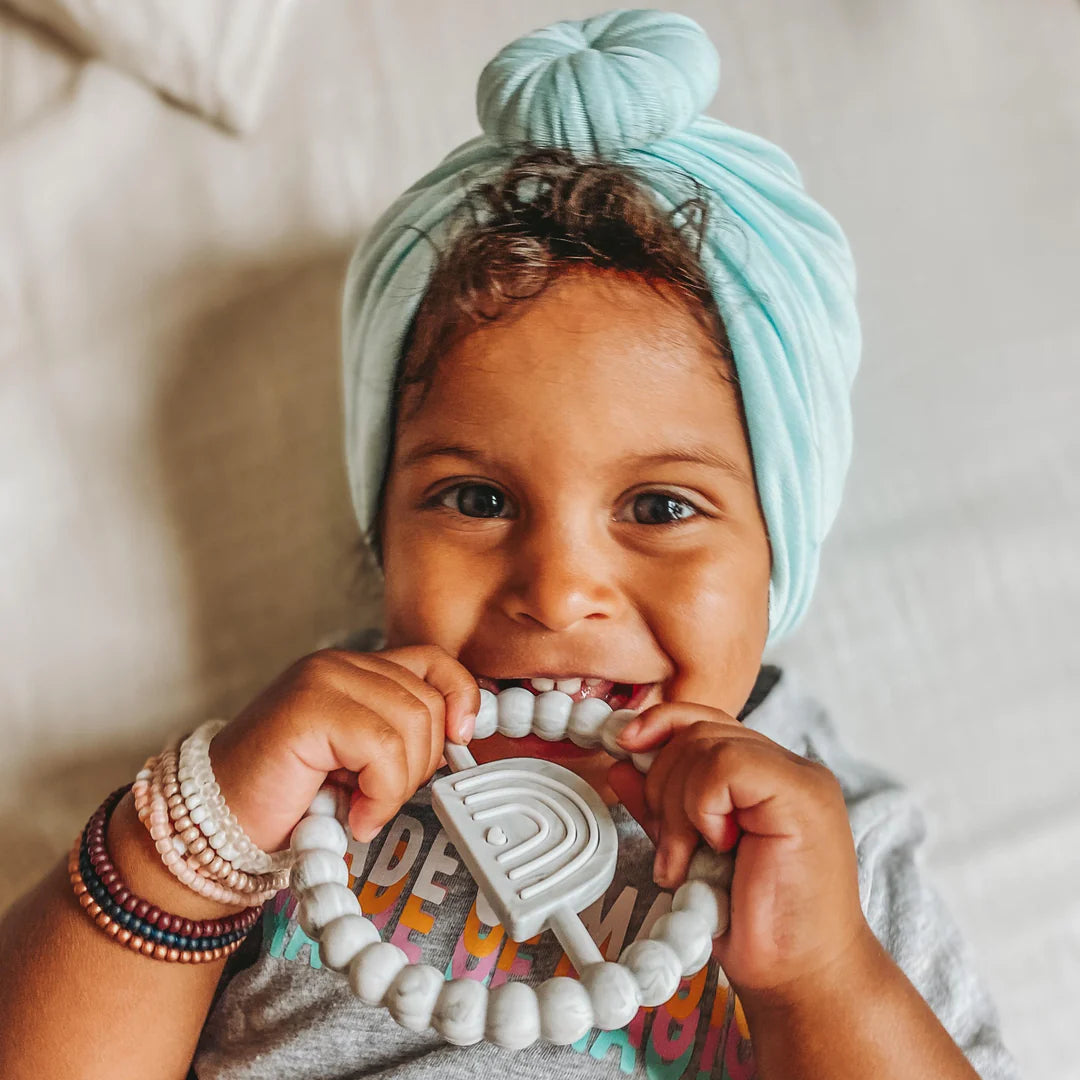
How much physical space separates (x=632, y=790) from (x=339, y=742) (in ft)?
0.63

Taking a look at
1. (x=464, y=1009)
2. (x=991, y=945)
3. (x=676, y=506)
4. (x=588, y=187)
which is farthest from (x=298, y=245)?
(x=991, y=945)

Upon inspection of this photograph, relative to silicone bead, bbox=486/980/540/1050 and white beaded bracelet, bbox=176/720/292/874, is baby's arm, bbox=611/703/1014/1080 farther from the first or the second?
white beaded bracelet, bbox=176/720/292/874

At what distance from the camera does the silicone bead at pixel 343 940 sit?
22.2 inches

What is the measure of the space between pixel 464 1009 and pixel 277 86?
3.24 feet

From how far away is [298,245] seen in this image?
110cm

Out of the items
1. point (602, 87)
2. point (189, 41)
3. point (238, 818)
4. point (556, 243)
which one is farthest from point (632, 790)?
point (189, 41)

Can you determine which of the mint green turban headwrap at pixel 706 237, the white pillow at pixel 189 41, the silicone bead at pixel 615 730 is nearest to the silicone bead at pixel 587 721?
the silicone bead at pixel 615 730

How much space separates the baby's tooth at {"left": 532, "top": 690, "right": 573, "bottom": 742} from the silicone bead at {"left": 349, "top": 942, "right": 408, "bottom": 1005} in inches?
7.1

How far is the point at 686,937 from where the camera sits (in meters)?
0.56

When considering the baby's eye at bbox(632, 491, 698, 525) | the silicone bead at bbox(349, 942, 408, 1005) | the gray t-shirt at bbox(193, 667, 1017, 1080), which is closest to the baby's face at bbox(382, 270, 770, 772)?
the baby's eye at bbox(632, 491, 698, 525)

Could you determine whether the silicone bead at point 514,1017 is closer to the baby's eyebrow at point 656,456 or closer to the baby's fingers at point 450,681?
the baby's fingers at point 450,681

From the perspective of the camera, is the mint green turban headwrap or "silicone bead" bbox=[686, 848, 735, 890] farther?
the mint green turban headwrap

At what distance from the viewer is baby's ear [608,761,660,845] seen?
68cm

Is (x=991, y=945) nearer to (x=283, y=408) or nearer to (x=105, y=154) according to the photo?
(x=283, y=408)
